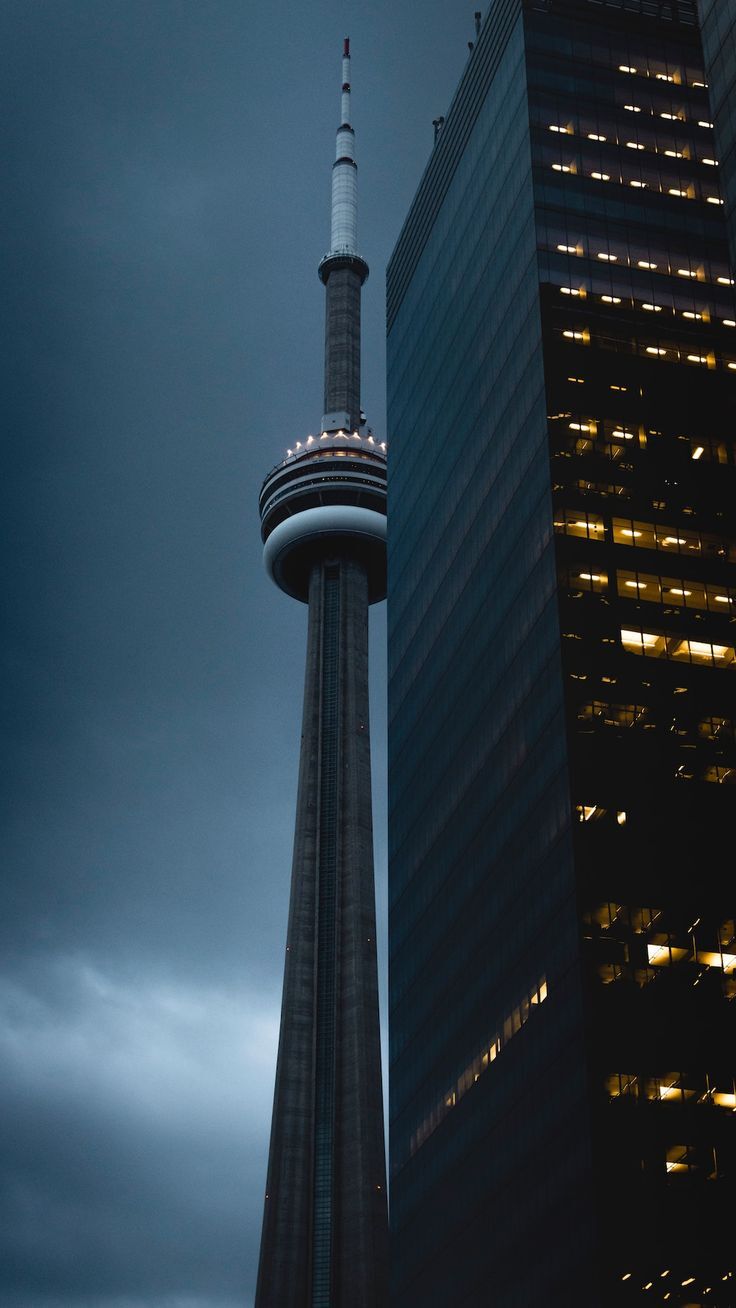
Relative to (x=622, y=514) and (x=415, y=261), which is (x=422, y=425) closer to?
(x=415, y=261)

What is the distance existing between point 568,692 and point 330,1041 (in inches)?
3369

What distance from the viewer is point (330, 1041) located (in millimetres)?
169875

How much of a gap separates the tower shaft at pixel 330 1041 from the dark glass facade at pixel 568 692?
42.9 metres

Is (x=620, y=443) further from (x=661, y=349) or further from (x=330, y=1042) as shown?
(x=330, y=1042)

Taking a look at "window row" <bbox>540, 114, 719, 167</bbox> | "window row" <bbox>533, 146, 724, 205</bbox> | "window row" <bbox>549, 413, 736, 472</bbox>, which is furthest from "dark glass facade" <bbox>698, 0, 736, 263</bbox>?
"window row" <bbox>540, 114, 719, 167</bbox>

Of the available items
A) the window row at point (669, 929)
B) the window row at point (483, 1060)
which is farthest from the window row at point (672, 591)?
the window row at point (483, 1060)

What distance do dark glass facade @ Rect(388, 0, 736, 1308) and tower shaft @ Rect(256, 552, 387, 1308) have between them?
4291 centimetres

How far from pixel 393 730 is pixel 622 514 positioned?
124 feet

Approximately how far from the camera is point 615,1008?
8462 centimetres

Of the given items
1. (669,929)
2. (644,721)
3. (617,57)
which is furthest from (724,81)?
(617,57)

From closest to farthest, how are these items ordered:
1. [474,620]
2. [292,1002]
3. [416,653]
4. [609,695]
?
1. [609,695]
2. [474,620]
3. [416,653]
4. [292,1002]

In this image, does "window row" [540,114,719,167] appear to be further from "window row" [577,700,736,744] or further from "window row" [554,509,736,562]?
"window row" [577,700,736,744]

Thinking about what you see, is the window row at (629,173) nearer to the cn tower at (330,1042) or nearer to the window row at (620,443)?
the window row at (620,443)

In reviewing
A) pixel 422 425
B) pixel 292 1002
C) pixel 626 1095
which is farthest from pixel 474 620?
pixel 292 1002
